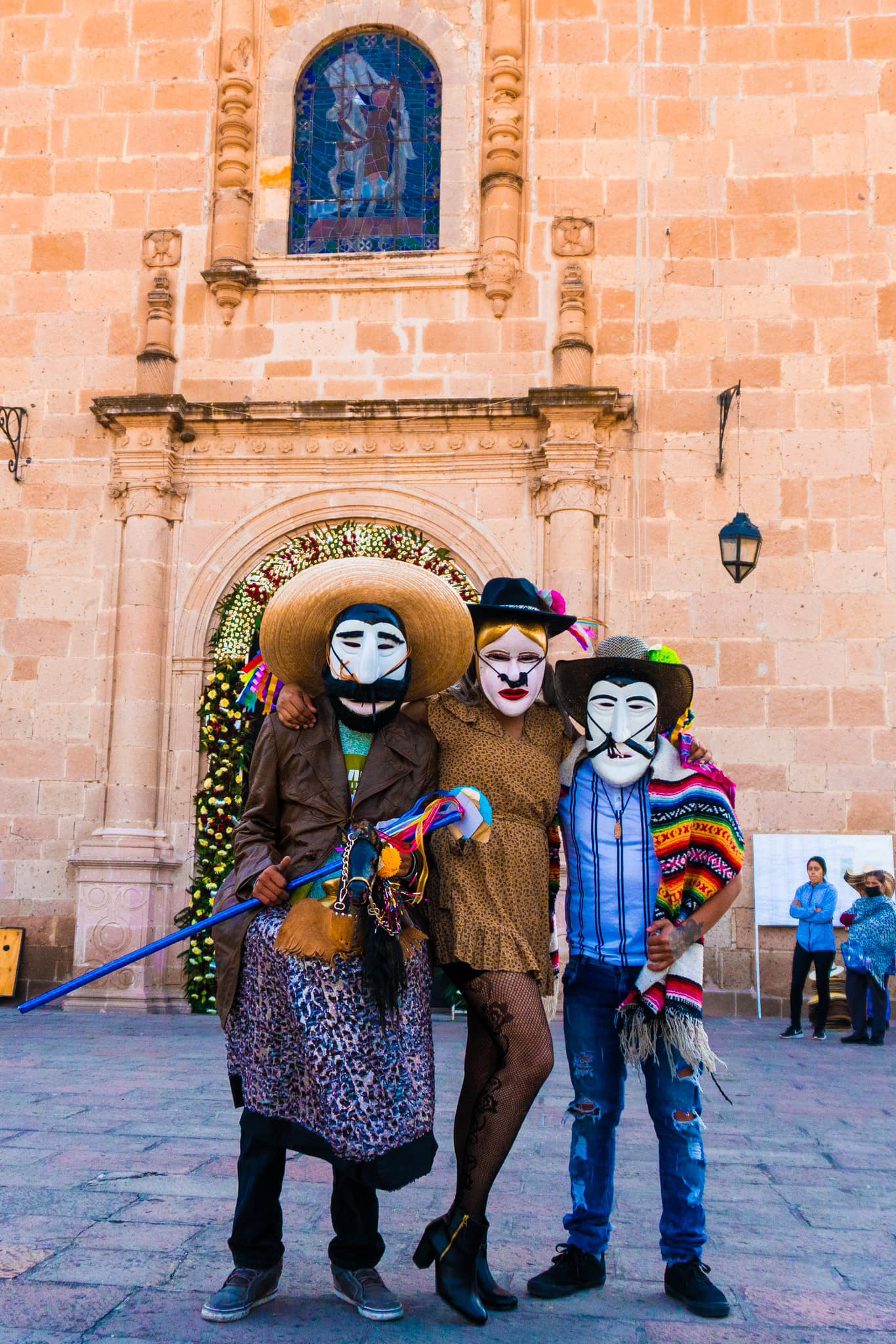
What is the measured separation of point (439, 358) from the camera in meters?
10.7

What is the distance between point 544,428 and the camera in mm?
10328

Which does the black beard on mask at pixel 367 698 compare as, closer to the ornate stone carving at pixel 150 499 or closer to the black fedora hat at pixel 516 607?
the black fedora hat at pixel 516 607

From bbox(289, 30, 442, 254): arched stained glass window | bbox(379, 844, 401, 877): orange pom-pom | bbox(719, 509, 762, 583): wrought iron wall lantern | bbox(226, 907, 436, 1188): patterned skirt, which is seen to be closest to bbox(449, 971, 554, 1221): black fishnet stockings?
bbox(226, 907, 436, 1188): patterned skirt

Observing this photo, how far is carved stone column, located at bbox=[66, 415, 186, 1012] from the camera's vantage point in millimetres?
9859

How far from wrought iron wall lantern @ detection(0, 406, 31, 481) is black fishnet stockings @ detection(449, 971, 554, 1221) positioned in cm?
873

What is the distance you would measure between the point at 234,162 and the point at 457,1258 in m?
10.0

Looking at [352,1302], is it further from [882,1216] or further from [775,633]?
[775,633]

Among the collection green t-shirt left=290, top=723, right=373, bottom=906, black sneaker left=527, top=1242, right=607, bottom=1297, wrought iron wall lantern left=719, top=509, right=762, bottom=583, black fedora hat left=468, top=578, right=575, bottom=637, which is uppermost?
wrought iron wall lantern left=719, top=509, right=762, bottom=583

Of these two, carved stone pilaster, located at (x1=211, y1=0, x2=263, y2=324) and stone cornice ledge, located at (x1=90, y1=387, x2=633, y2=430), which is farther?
carved stone pilaster, located at (x1=211, y1=0, x2=263, y2=324)

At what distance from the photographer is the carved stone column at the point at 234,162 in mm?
10836

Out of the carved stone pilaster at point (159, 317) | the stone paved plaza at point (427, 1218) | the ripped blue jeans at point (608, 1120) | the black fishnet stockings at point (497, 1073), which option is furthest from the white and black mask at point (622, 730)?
the carved stone pilaster at point (159, 317)

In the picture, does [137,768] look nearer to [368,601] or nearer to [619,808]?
[368,601]

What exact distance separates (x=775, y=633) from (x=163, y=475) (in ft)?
16.8

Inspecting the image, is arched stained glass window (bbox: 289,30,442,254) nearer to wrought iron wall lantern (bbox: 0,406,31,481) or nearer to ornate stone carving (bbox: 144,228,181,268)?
ornate stone carving (bbox: 144,228,181,268)
